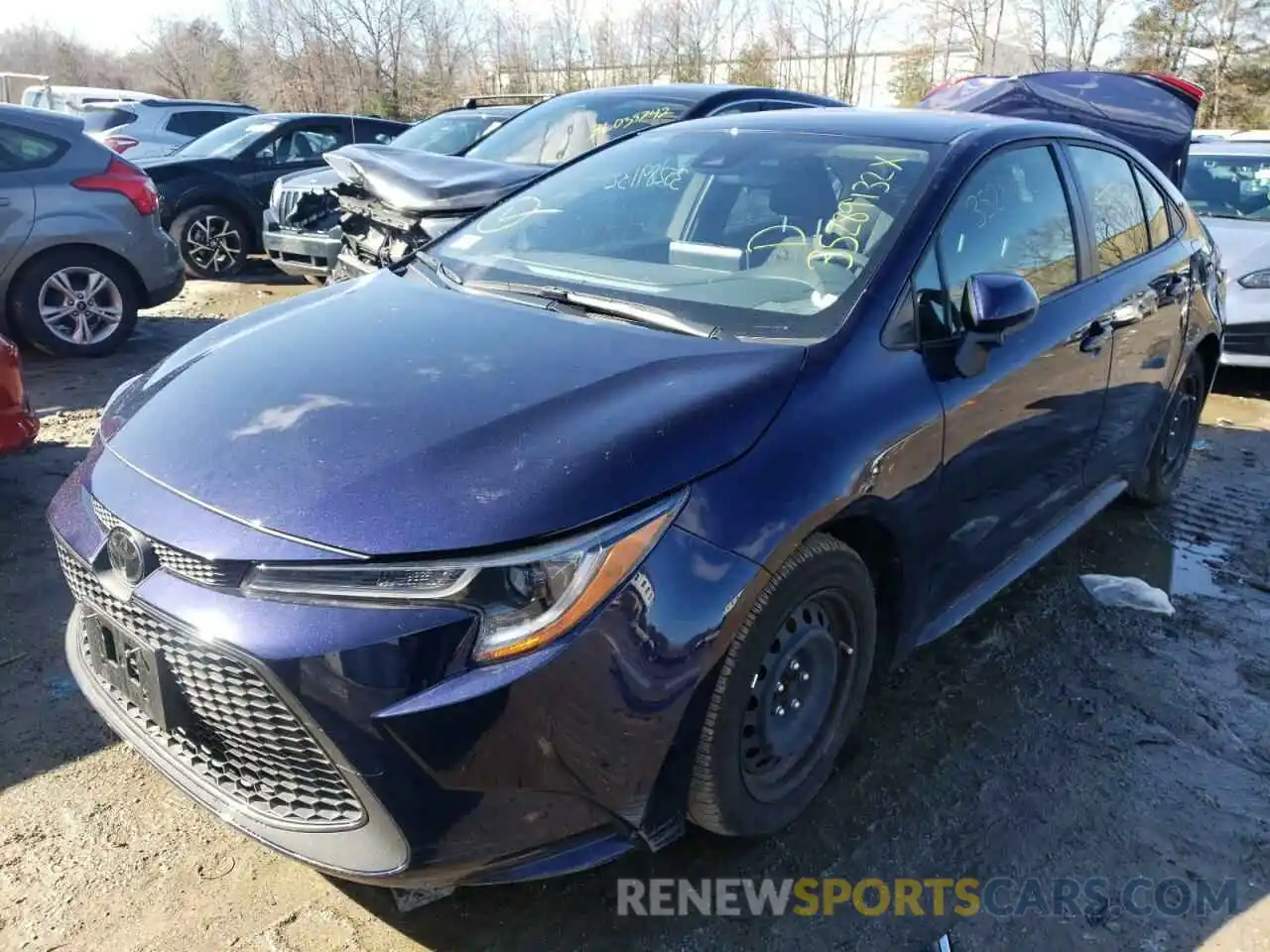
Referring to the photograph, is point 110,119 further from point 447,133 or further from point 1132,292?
point 1132,292

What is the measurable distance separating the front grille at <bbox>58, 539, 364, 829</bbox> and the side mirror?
72.8 inches

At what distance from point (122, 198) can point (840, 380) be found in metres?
6.06

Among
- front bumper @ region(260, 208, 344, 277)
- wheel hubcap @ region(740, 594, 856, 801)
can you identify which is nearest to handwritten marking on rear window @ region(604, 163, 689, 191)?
wheel hubcap @ region(740, 594, 856, 801)

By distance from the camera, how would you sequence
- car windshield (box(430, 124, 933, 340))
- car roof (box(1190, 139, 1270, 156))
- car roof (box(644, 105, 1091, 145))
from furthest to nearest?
car roof (box(1190, 139, 1270, 156)) → car roof (box(644, 105, 1091, 145)) → car windshield (box(430, 124, 933, 340))

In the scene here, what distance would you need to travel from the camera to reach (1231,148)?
817 centimetres

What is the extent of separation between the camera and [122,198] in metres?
6.68

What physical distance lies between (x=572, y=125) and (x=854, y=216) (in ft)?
14.9

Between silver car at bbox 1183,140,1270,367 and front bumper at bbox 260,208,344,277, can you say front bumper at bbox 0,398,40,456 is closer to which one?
front bumper at bbox 260,208,344,277

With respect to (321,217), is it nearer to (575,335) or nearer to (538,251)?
(538,251)

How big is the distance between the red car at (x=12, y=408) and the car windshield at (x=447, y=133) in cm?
499

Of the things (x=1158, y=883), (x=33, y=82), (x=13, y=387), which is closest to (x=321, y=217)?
(x=13, y=387)

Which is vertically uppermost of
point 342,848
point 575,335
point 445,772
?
point 575,335

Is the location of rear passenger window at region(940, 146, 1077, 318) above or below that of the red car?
above

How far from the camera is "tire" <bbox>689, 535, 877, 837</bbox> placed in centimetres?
210
